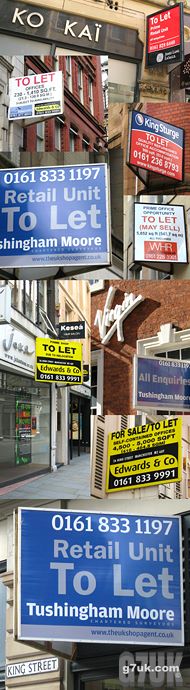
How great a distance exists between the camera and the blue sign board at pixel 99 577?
2.83 metres

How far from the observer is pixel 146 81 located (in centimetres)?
360

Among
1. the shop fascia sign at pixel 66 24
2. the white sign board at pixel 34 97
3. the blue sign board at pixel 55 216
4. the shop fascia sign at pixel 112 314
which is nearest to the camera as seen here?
the blue sign board at pixel 55 216

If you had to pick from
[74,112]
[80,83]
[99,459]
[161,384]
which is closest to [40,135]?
[74,112]

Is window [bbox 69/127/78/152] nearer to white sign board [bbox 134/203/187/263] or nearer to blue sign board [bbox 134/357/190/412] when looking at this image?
white sign board [bbox 134/203/187/263]

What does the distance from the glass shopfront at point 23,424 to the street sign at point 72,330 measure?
24 centimetres

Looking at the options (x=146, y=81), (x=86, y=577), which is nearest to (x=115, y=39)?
(x=146, y=81)

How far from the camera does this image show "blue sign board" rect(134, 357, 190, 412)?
303 centimetres

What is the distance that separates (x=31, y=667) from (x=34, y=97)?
2876 mm

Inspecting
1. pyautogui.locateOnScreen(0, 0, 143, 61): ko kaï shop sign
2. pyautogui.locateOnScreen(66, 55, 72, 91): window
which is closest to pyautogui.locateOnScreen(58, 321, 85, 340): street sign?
pyautogui.locateOnScreen(66, 55, 72, 91): window

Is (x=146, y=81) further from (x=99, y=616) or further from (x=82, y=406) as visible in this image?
(x=99, y=616)

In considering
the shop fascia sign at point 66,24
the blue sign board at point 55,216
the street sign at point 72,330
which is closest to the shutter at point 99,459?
the street sign at point 72,330

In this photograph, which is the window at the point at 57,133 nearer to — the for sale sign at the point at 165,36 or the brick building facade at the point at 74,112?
the brick building facade at the point at 74,112

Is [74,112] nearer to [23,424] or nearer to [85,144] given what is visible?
[85,144]

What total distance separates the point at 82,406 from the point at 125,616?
89 centimetres
